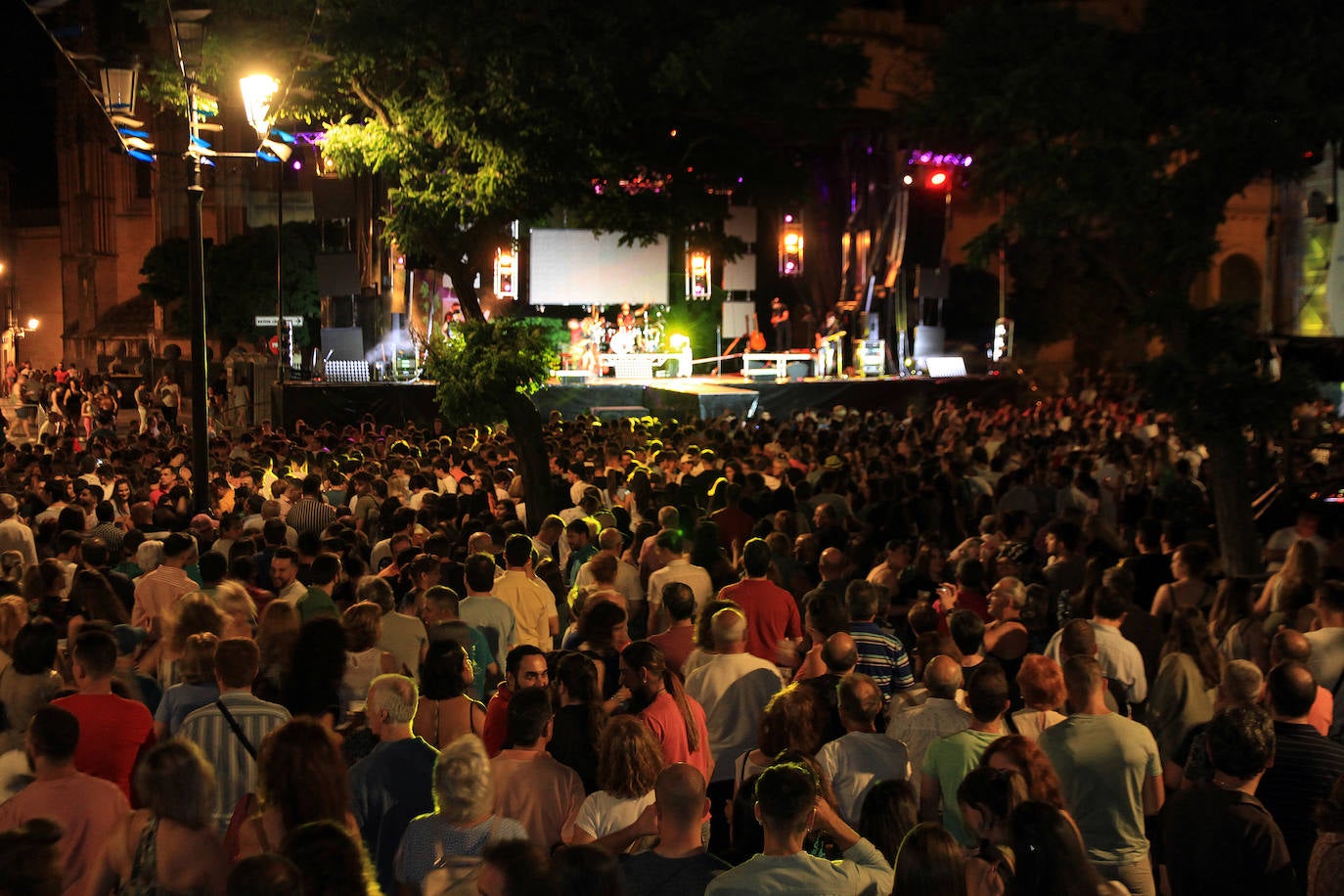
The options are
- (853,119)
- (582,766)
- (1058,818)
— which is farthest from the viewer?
(853,119)

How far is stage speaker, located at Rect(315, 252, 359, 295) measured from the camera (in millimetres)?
31828

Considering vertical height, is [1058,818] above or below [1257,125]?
below

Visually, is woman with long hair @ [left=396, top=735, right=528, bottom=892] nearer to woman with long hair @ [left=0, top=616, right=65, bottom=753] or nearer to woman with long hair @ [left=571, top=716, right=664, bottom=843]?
woman with long hair @ [left=571, top=716, right=664, bottom=843]

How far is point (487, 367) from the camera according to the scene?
43.2ft

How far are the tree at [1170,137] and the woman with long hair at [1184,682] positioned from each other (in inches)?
169

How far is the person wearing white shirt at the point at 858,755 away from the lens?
4.88 m

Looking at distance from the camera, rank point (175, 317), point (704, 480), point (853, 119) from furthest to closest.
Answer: point (175, 317)
point (853, 119)
point (704, 480)

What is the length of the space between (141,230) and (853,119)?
30.5 meters

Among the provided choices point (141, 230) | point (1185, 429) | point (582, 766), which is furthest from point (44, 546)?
point (141, 230)

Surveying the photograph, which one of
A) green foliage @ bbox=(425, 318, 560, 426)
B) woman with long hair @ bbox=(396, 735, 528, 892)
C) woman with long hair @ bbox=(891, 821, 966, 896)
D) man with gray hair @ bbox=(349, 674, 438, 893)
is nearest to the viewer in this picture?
woman with long hair @ bbox=(891, 821, 966, 896)

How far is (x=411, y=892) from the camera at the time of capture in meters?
4.12

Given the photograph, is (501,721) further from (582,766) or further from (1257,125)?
(1257,125)

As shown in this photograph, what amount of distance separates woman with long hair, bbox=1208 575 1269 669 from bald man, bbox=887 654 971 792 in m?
2.14

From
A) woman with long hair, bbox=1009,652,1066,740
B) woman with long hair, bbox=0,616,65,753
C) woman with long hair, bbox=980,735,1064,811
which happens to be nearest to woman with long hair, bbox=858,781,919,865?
woman with long hair, bbox=980,735,1064,811
